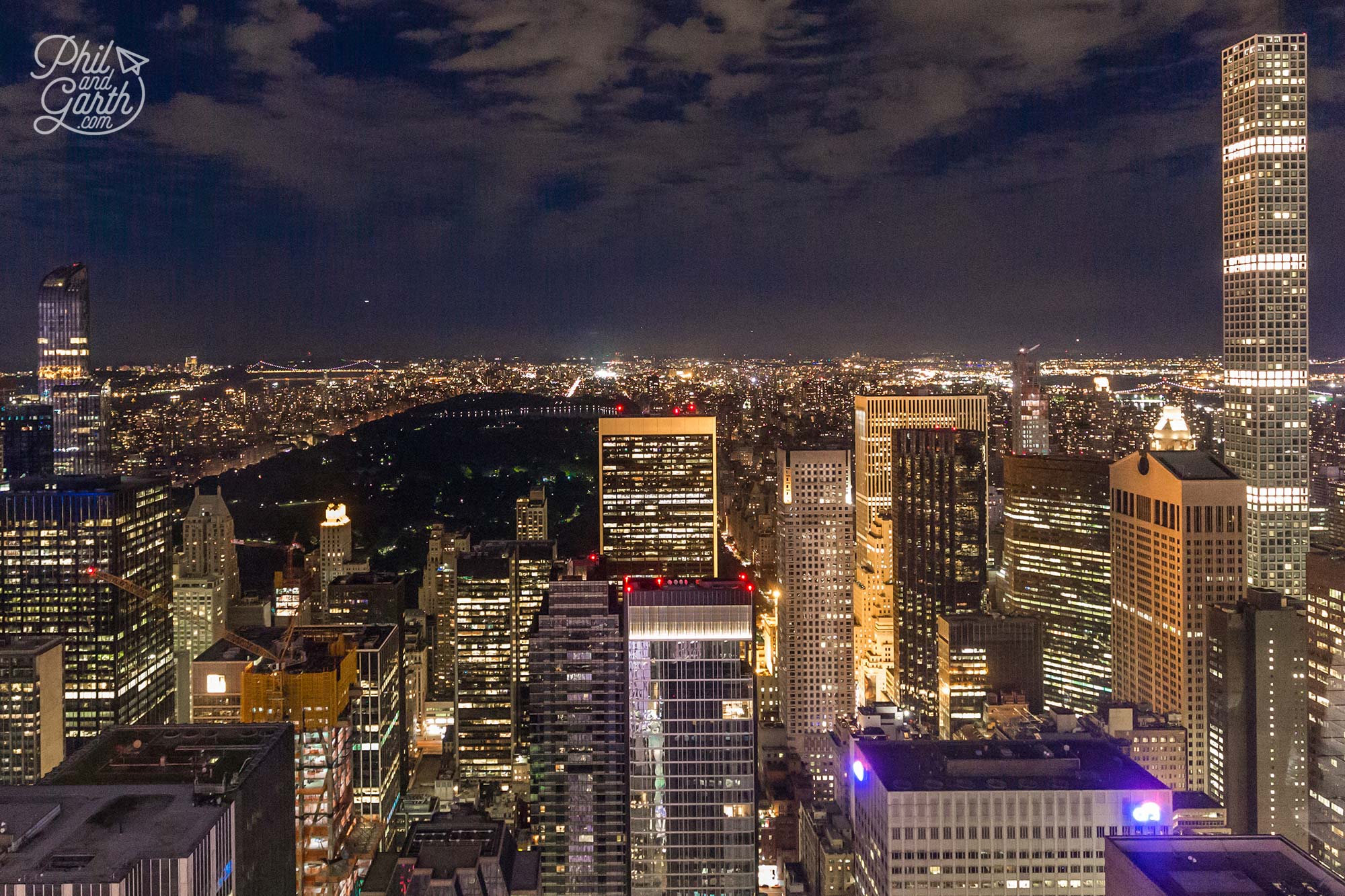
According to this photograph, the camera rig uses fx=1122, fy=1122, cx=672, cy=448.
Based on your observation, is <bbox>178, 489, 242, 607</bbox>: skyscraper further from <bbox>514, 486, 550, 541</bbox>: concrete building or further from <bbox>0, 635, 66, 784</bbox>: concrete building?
<bbox>514, 486, 550, 541</bbox>: concrete building

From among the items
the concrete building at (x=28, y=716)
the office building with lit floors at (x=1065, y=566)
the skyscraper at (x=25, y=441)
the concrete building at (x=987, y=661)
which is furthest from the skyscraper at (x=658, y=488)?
the skyscraper at (x=25, y=441)

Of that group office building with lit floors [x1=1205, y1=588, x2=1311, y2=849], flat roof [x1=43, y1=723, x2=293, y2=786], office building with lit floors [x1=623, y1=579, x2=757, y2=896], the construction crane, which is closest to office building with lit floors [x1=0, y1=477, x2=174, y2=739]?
the construction crane

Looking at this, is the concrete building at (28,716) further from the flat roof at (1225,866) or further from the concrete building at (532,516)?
the flat roof at (1225,866)

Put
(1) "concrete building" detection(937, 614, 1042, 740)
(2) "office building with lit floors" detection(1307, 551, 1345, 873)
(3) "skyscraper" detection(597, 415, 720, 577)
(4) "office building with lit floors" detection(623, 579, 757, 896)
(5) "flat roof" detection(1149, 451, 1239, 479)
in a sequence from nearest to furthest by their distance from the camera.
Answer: (4) "office building with lit floors" detection(623, 579, 757, 896) → (2) "office building with lit floors" detection(1307, 551, 1345, 873) → (5) "flat roof" detection(1149, 451, 1239, 479) → (1) "concrete building" detection(937, 614, 1042, 740) → (3) "skyscraper" detection(597, 415, 720, 577)

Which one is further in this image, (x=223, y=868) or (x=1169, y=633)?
(x=1169, y=633)

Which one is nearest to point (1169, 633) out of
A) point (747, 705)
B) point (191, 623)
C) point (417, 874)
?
point (747, 705)

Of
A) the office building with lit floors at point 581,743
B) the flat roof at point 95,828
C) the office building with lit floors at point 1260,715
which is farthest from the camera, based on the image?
Result: the office building with lit floors at point 1260,715

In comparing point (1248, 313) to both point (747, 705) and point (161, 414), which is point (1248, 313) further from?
point (161, 414)
